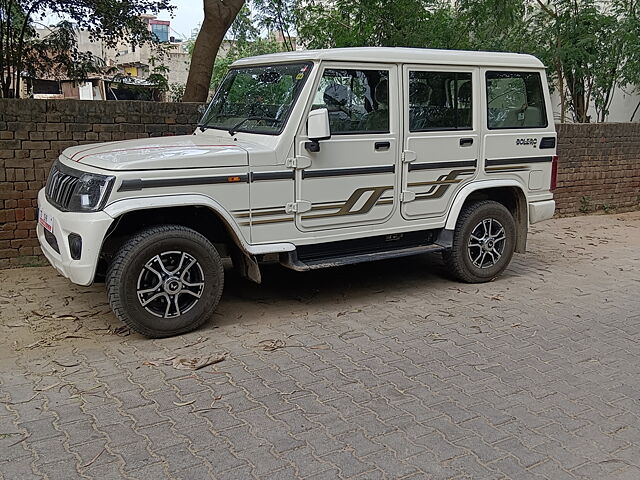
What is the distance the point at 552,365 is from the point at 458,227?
2.02 meters

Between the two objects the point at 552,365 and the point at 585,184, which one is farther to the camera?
the point at 585,184

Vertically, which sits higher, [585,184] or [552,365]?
[585,184]

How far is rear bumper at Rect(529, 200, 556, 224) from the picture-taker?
674 cm

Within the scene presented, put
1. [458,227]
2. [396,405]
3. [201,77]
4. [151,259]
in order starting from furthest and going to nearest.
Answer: [201,77], [458,227], [151,259], [396,405]

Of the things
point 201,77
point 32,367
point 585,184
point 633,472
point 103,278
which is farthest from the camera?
point 585,184

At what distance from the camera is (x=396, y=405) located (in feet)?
13.1

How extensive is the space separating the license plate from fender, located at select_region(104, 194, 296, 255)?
0.74 m

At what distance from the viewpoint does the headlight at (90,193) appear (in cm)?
454

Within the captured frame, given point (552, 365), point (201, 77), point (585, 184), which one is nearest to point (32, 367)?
point (552, 365)

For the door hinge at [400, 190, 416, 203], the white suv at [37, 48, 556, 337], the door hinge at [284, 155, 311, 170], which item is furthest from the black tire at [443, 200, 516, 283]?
the door hinge at [284, 155, 311, 170]

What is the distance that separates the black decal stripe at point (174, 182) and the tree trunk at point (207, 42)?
4069 mm

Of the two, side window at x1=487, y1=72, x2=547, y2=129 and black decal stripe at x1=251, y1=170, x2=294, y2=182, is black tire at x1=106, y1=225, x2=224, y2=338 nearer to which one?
black decal stripe at x1=251, y1=170, x2=294, y2=182

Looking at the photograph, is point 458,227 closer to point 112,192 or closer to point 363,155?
point 363,155

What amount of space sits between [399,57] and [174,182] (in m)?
2.32
